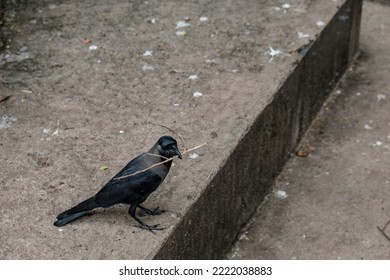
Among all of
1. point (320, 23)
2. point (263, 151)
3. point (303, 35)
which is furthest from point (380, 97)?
point (263, 151)

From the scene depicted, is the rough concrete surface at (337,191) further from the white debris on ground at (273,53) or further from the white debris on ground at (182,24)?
the white debris on ground at (182,24)

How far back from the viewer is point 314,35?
19.5 feet

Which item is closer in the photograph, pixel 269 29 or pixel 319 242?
pixel 319 242

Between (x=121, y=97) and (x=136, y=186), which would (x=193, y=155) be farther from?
(x=121, y=97)

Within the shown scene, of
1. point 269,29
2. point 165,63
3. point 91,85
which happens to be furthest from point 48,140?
point 269,29

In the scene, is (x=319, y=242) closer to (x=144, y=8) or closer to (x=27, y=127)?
(x=27, y=127)

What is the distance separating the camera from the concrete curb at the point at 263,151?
14.8 ft

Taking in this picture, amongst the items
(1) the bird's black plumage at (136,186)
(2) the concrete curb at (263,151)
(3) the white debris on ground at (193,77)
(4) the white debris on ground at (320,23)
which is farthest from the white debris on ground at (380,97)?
(1) the bird's black plumage at (136,186)

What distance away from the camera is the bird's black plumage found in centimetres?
412

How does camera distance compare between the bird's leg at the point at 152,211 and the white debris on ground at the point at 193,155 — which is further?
the white debris on ground at the point at 193,155

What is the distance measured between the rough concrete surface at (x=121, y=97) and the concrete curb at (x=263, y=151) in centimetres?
4

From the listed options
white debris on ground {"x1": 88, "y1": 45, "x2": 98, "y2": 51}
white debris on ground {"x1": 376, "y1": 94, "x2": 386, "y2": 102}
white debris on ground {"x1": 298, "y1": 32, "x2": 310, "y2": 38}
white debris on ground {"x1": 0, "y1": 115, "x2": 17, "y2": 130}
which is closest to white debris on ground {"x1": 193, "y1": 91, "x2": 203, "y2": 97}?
white debris on ground {"x1": 88, "y1": 45, "x2": 98, "y2": 51}

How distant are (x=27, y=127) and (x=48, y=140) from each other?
0.21 metres

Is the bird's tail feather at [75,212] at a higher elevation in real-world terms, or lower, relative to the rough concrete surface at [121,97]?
higher
